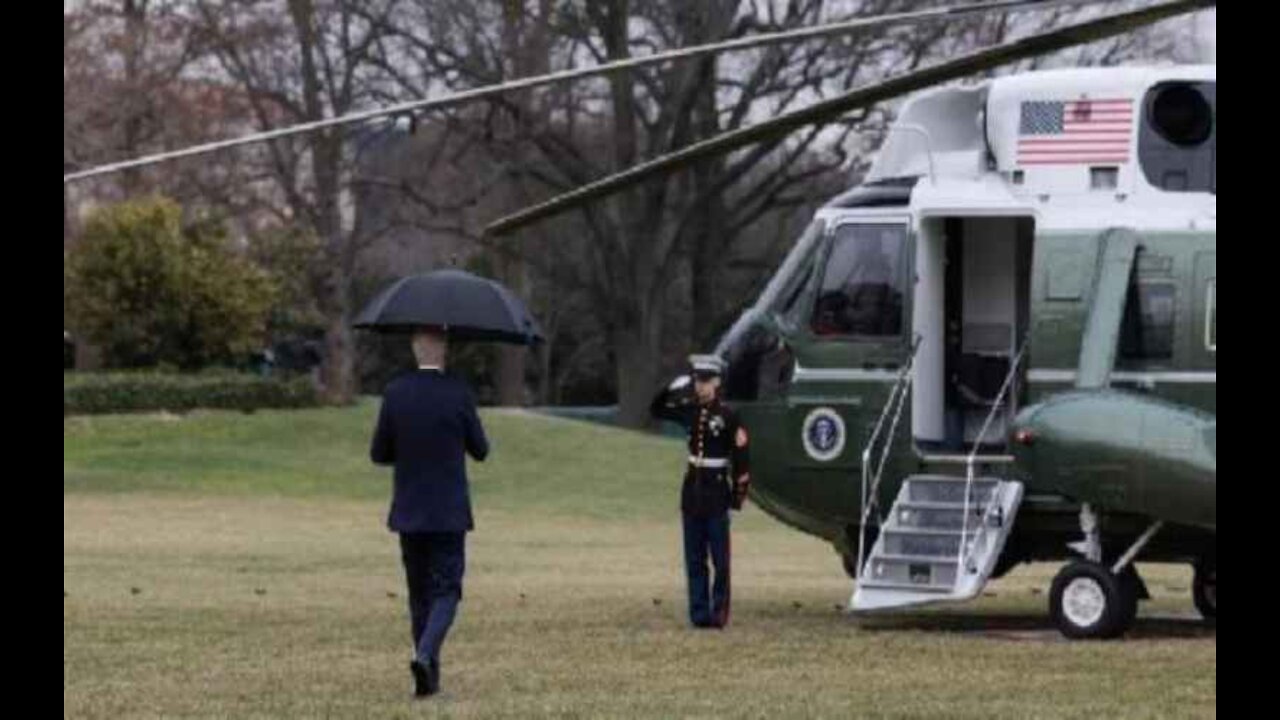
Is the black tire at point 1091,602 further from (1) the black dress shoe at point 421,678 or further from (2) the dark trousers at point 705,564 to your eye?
(1) the black dress shoe at point 421,678

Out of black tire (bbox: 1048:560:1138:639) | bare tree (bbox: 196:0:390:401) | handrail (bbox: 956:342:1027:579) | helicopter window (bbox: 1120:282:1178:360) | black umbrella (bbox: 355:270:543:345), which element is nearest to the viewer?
black umbrella (bbox: 355:270:543:345)

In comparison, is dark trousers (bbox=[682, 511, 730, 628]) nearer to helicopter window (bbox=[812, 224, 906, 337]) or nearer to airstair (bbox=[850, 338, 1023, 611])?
airstair (bbox=[850, 338, 1023, 611])

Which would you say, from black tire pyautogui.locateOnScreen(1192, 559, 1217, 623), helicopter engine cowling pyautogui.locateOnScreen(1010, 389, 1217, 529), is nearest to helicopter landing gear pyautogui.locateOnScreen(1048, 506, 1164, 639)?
helicopter engine cowling pyautogui.locateOnScreen(1010, 389, 1217, 529)

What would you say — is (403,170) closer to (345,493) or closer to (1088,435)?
(345,493)

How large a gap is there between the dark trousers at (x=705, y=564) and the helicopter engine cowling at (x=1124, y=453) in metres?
1.96

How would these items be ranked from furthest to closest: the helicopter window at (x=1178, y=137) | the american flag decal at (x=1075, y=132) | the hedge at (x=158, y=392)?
the hedge at (x=158, y=392)
the american flag decal at (x=1075, y=132)
the helicopter window at (x=1178, y=137)

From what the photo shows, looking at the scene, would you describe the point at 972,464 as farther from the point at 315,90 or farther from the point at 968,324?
the point at 315,90

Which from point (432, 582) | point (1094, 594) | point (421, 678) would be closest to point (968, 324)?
point (1094, 594)

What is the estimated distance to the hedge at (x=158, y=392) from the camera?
144ft

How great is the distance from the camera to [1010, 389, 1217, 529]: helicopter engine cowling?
15.2 meters

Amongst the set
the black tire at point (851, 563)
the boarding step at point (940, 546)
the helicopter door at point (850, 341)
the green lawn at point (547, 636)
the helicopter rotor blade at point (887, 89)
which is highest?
the helicopter rotor blade at point (887, 89)

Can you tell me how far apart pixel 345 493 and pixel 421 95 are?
38.7 feet

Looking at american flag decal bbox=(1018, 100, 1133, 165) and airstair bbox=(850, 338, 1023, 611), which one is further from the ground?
american flag decal bbox=(1018, 100, 1133, 165)

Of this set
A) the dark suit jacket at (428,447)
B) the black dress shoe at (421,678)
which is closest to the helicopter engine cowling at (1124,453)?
the dark suit jacket at (428,447)
